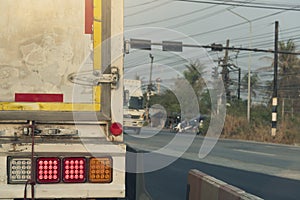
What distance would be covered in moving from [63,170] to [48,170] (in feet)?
0.39

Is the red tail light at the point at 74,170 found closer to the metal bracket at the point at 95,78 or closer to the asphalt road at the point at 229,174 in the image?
the metal bracket at the point at 95,78

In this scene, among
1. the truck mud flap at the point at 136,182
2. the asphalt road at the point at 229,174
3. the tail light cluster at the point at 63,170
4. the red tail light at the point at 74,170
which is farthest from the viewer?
the asphalt road at the point at 229,174

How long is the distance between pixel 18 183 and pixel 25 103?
642 mm

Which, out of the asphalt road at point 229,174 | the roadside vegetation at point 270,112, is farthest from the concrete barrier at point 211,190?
the roadside vegetation at point 270,112

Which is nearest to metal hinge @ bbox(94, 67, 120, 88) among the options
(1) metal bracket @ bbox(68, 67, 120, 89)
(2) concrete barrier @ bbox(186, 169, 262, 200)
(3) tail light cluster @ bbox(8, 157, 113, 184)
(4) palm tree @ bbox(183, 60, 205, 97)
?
(1) metal bracket @ bbox(68, 67, 120, 89)

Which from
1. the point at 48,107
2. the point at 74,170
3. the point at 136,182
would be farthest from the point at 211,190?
the point at 48,107

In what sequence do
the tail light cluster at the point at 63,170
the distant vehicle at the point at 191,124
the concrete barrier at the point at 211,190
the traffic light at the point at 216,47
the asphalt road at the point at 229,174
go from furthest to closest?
the traffic light at the point at 216,47, the asphalt road at the point at 229,174, the distant vehicle at the point at 191,124, the concrete barrier at the point at 211,190, the tail light cluster at the point at 63,170

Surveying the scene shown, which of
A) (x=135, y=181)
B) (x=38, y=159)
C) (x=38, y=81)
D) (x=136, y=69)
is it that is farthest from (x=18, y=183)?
(x=135, y=181)

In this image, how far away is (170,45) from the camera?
2488 centimetres

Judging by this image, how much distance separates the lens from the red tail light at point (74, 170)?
4340 millimetres

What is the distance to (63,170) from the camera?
171 inches

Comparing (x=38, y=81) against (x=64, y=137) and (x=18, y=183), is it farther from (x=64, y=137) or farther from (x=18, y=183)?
(x=18, y=183)

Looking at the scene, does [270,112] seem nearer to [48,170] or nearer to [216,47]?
[216,47]

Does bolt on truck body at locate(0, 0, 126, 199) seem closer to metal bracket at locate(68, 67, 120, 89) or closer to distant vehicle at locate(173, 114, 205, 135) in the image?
metal bracket at locate(68, 67, 120, 89)
